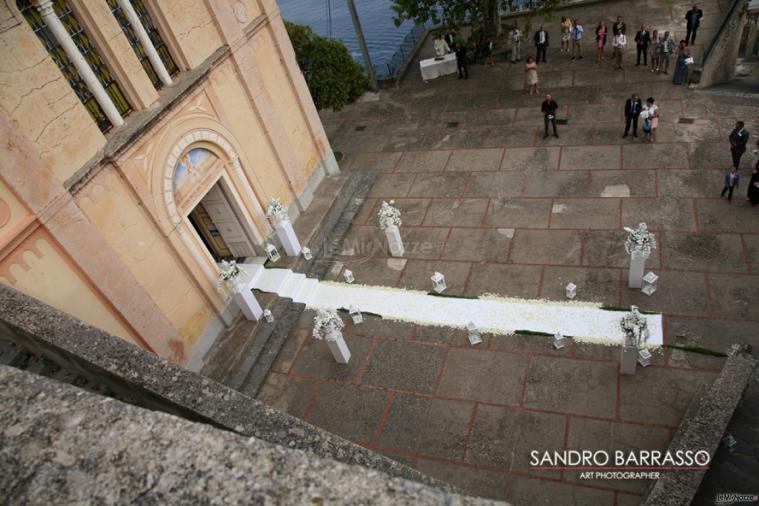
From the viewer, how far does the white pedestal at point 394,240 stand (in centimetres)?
1233

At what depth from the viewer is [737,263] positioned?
33.8 feet

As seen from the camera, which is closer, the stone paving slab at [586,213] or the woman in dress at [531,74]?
the stone paving slab at [586,213]

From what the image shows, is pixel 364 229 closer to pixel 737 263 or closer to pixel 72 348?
pixel 737 263

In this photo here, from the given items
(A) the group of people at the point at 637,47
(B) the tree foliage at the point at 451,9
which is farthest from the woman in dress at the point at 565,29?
(B) the tree foliage at the point at 451,9

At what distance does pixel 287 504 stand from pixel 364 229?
12.1m

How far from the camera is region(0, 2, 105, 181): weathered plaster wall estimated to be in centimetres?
770

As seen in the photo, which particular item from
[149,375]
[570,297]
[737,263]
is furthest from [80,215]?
[737,263]

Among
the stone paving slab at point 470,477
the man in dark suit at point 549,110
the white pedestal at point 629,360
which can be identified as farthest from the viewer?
the man in dark suit at point 549,110

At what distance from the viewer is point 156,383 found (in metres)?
4.16

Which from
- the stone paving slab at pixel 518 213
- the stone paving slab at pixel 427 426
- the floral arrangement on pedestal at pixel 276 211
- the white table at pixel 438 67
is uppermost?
the floral arrangement on pedestal at pixel 276 211

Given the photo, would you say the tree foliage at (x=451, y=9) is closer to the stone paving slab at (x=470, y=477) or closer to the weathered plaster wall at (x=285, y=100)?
the weathered plaster wall at (x=285, y=100)

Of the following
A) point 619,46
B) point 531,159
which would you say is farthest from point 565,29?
point 531,159

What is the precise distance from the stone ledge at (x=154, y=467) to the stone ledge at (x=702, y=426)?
5.92 m

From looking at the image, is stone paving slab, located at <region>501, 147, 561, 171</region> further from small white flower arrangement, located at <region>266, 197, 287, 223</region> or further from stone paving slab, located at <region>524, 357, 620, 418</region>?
stone paving slab, located at <region>524, 357, 620, 418</region>
